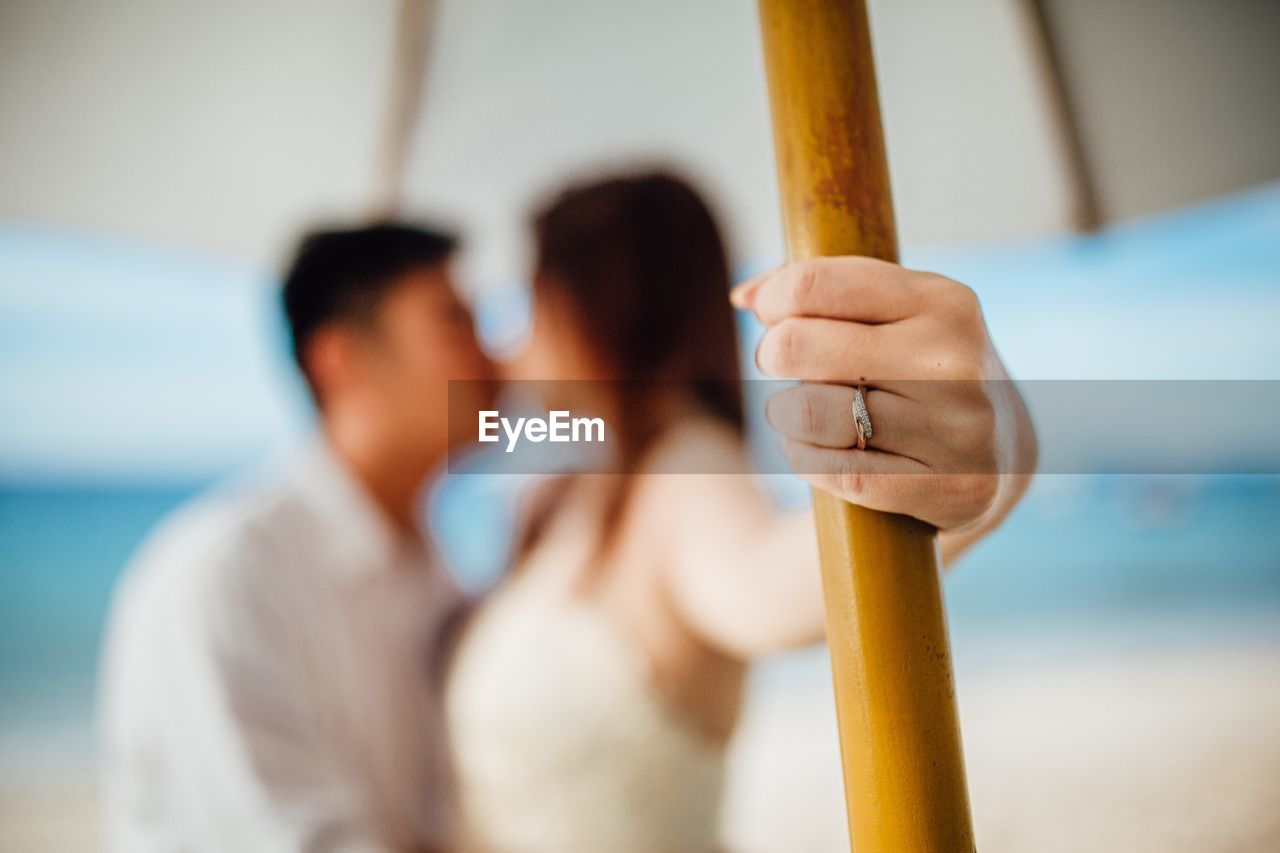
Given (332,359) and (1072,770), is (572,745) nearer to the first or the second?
(332,359)

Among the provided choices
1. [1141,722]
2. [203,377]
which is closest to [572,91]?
[1141,722]

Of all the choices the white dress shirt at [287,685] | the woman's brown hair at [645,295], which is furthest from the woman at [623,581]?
the white dress shirt at [287,685]

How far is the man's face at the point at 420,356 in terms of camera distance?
79 centimetres

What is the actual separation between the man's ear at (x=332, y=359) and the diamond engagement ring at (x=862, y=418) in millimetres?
737

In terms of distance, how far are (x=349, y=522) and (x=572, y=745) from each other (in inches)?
14.7

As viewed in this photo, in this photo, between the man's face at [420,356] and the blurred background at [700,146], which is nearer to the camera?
the blurred background at [700,146]

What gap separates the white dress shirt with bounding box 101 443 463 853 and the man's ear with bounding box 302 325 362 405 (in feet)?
0.35

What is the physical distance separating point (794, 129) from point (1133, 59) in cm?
56

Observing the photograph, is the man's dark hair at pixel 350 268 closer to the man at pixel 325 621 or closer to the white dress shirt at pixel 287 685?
the man at pixel 325 621

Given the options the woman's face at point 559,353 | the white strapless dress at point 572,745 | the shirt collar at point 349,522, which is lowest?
the white strapless dress at point 572,745

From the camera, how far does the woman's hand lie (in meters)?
0.20

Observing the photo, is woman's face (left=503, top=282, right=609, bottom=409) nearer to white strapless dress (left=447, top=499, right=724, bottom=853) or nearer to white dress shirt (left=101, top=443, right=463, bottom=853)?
white strapless dress (left=447, top=499, right=724, bottom=853)

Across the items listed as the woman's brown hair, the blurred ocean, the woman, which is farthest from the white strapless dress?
the blurred ocean

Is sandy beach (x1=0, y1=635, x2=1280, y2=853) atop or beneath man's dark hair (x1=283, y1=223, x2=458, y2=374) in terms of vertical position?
beneath
